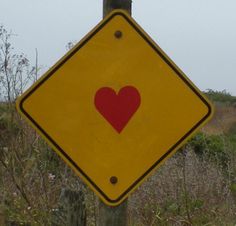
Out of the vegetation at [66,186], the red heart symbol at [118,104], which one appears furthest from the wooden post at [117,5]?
the vegetation at [66,186]

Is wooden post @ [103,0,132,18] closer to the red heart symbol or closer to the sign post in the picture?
the sign post

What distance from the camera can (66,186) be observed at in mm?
6516

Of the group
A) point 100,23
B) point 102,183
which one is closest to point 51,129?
point 102,183

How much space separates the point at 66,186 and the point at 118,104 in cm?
350

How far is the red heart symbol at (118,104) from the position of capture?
3.13 m

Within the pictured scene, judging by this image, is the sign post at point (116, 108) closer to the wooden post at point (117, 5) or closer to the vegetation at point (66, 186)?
the wooden post at point (117, 5)

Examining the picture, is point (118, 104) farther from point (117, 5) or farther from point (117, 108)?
point (117, 5)

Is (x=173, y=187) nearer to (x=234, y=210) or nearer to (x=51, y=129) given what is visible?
(x=234, y=210)

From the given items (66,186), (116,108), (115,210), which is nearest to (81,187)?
(66,186)

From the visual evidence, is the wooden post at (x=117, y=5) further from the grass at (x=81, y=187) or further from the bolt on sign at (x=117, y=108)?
the grass at (x=81, y=187)

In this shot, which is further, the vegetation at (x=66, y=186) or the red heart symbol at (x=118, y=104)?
the vegetation at (x=66, y=186)

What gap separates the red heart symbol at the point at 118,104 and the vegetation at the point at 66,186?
127 inches

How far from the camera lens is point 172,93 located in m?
3.15

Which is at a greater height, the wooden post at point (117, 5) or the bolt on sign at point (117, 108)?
the wooden post at point (117, 5)
